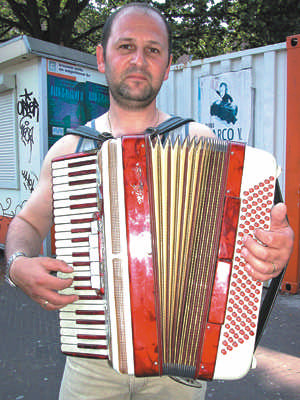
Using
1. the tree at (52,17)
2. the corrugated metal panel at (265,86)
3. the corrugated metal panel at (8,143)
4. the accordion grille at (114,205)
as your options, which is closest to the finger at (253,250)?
the accordion grille at (114,205)

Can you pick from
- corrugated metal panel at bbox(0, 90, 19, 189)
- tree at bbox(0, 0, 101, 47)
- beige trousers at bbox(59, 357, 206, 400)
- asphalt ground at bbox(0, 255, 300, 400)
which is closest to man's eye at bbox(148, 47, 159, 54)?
beige trousers at bbox(59, 357, 206, 400)

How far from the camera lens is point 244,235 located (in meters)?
1.22

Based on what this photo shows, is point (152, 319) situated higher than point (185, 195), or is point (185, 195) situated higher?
point (185, 195)

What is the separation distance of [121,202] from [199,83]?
4014mm

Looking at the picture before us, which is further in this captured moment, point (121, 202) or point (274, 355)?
point (274, 355)

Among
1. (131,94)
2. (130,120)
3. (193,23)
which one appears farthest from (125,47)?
(193,23)

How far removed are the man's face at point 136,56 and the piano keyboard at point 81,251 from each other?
38 cm

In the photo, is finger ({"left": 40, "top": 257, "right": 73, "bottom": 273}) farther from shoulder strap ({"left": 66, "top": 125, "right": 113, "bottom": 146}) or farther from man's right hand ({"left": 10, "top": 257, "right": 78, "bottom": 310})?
shoulder strap ({"left": 66, "top": 125, "right": 113, "bottom": 146})

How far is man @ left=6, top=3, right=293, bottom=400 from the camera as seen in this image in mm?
1316

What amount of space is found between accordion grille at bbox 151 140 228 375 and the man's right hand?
0.32 m

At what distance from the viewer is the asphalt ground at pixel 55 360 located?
264cm

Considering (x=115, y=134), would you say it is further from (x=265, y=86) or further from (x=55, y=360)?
(x=265, y=86)

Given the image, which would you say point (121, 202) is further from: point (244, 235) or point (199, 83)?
point (199, 83)

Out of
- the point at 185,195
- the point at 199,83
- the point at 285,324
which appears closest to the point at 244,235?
the point at 185,195
